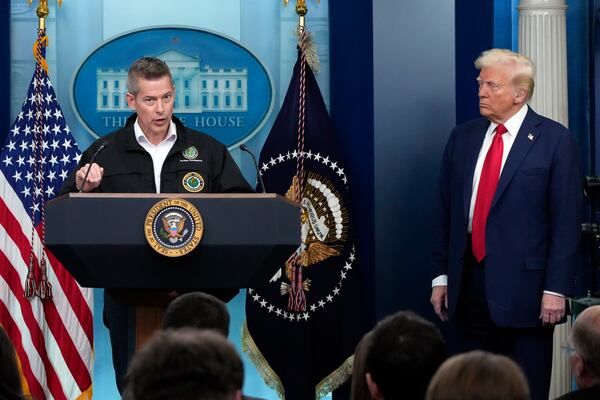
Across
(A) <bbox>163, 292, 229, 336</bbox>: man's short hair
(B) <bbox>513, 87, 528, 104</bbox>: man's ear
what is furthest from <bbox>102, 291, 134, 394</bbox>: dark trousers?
(B) <bbox>513, 87, 528, 104</bbox>: man's ear

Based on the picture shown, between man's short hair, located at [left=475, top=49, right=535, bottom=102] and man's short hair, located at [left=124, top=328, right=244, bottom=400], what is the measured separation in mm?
2736

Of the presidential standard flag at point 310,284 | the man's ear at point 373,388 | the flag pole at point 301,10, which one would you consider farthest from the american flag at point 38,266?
the man's ear at point 373,388

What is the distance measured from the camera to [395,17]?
5.54 m

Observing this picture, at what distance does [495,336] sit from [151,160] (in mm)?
1459

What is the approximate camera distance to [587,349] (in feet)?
9.84

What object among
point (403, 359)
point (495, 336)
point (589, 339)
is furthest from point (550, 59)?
point (403, 359)

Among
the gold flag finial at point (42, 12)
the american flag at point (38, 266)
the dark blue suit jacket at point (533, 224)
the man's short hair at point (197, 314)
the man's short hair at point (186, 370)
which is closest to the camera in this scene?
the man's short hair at point (186, 370)

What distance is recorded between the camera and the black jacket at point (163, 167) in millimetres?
4262

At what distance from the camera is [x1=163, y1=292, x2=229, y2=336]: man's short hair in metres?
3.15

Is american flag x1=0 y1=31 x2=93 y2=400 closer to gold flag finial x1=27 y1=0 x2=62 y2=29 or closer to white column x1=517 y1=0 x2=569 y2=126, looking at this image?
gold flag finial x1=27 y1=0 x2=62 y2=29

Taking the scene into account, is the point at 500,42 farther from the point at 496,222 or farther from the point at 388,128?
the point at 496,222

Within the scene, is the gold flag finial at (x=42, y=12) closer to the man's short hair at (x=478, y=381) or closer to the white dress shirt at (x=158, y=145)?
the white dress shirt at (x=158, y=145)

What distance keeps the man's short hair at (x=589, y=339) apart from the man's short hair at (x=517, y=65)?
166 cm

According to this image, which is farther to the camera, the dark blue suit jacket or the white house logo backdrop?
the white house logo backdrop
